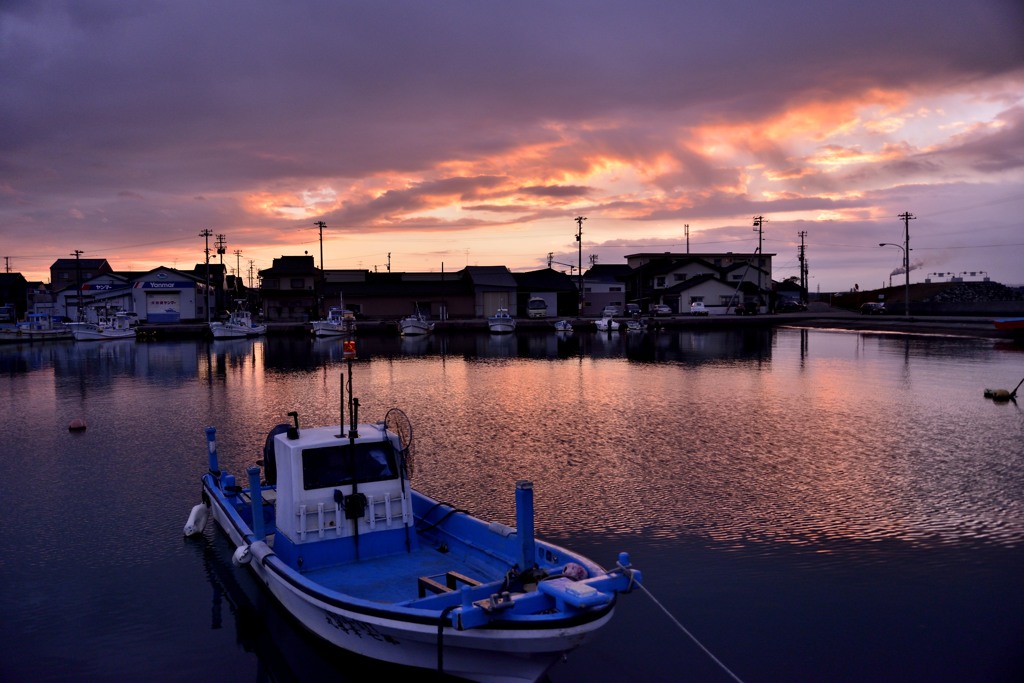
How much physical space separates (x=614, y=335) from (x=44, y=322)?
60.9 m

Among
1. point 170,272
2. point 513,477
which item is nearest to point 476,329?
point 170,272

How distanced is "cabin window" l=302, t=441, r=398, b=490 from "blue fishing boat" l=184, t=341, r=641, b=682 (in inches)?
0.6

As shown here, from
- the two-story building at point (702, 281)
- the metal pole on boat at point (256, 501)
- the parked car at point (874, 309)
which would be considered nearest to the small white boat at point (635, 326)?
the two-story building at point (702, 281)

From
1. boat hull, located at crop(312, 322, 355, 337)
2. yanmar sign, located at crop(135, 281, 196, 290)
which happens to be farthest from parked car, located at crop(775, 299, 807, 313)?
yanmar sign, located at crop(135, 281, 196, 290)

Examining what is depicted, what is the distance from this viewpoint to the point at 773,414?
27.2 metres

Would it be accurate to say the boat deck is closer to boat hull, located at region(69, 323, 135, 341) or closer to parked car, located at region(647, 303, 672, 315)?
boat hull, located at region(69, 323, 135, 341)

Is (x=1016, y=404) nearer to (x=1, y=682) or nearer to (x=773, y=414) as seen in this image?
(x=773, y=414)

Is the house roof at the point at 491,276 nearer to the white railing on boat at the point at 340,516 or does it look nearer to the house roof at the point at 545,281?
the house roof at the point at 545,281

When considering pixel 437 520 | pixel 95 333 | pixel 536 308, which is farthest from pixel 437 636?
pixel 536 308

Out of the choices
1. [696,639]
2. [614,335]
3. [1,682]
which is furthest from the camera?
[614,335]

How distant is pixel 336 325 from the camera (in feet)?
244

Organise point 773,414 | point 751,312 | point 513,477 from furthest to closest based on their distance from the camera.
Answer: point 751,312 → point 773,414 → point 513,477

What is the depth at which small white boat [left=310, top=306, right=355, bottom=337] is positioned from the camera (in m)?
72.5

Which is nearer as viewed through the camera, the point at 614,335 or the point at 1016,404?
the point at 1016,404
